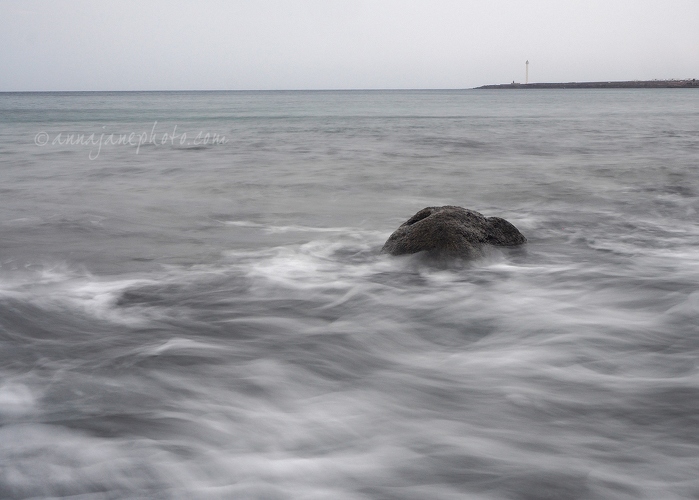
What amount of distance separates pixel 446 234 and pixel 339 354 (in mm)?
1579

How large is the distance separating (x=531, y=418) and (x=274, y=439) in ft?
3.69

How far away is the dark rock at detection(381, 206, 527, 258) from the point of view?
4.64 metres

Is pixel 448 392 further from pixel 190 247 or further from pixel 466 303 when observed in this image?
pixel 190 247

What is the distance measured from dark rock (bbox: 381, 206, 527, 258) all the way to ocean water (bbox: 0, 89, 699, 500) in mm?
150

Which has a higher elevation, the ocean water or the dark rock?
the dark rock

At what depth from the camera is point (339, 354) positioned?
3484 millimetres

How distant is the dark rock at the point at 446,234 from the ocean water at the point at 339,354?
15 centimetres

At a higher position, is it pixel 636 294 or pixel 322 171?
pixel 322 171

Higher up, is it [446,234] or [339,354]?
[446,234]

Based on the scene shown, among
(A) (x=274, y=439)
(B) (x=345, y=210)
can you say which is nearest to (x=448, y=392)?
(A) (x=274, y=439)

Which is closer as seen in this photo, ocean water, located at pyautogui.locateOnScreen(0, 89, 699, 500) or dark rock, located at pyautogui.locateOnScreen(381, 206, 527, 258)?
ocean water, located at pyautogui.locateOnScreen(0, 89, 699, 500)

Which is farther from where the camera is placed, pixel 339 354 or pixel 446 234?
pixel 446 234

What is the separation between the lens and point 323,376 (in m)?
3.22

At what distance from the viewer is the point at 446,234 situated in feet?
15.3
